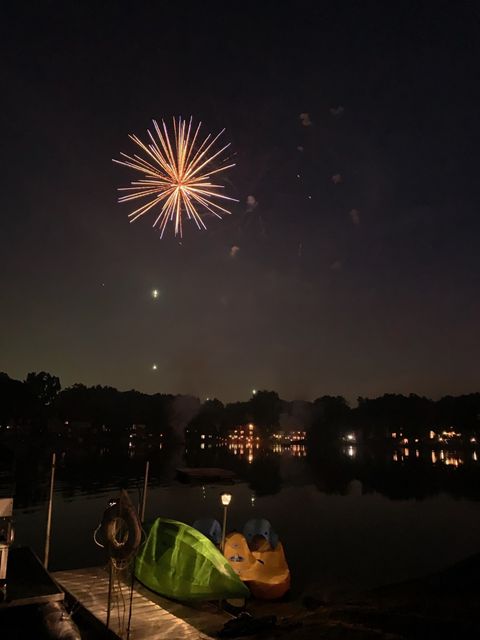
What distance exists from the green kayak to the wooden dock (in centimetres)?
48

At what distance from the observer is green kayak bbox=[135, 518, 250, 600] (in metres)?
15.3

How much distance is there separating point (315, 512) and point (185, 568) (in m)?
38.4

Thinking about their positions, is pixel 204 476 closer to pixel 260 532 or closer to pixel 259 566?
pixel 260 532

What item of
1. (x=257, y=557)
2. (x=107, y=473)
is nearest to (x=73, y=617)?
(x=257, y=557)

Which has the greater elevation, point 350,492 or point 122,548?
point 122,548

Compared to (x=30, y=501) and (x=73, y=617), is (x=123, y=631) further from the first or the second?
(x=30, y=501)

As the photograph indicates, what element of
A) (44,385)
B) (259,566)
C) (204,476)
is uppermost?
(44,385)

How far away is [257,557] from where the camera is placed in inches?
770

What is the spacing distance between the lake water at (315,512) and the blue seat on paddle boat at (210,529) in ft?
17.5

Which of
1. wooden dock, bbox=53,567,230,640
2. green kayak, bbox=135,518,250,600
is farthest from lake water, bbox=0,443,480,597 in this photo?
green kayak, bbox=135,518,250,600

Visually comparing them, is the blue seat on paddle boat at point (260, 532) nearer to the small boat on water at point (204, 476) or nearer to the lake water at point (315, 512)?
the lake water at point (315, 512)

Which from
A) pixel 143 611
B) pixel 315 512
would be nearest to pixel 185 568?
pixel 143 611

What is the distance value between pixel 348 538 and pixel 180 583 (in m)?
26.1

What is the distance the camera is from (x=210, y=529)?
21.6 meters
